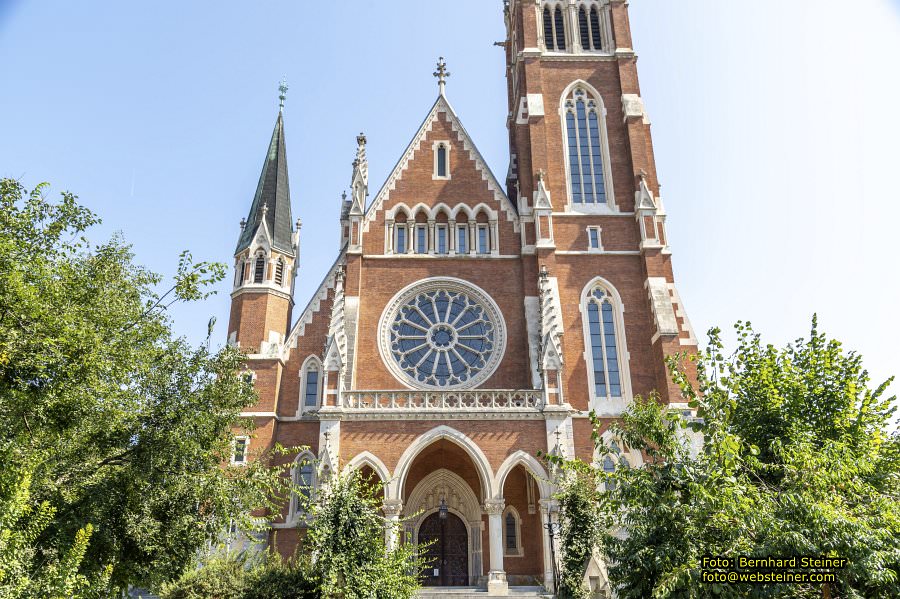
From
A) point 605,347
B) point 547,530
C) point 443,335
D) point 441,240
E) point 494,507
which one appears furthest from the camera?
Answer: point 441,240

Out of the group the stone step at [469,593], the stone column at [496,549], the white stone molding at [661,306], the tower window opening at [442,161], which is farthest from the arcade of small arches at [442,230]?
the stone step at [469,593]

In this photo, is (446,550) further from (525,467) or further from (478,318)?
(478,318)

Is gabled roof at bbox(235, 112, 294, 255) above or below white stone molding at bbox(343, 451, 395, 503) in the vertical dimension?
above

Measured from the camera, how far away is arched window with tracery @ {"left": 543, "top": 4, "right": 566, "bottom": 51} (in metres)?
33.9

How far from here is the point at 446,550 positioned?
25297 millimetres

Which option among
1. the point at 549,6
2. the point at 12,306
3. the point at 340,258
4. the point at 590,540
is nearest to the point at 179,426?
the point at 12,306

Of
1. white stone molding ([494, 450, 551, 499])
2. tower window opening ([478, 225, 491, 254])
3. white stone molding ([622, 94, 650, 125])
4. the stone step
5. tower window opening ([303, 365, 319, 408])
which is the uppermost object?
white stone molding ([622, 94, 650, 125])

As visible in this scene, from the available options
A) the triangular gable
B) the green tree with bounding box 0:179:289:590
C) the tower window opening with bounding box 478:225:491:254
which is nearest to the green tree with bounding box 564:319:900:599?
the green tree with bounding box 0:179:289:590

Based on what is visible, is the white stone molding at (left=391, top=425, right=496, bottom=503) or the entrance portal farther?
the entrance portal

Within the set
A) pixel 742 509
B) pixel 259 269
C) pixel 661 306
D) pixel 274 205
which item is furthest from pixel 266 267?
pixel 742 509

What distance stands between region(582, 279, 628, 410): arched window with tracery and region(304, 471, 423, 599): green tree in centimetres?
1237

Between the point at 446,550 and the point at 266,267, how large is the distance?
13.2 meters

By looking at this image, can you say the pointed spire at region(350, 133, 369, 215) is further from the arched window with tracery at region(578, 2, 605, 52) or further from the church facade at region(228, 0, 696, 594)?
the arched window with tracery at region(578, 2, 605, 52)

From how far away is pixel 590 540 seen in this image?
18812mm
